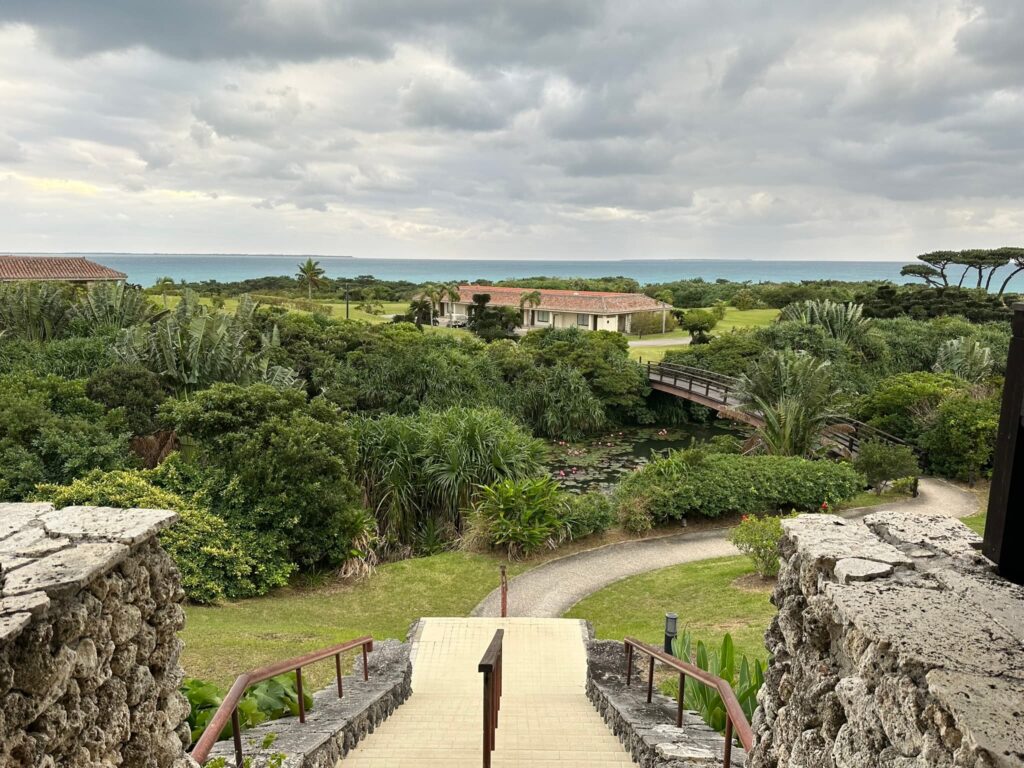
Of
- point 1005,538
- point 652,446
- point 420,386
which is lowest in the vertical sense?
point 652,446

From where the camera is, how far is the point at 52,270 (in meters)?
39.1

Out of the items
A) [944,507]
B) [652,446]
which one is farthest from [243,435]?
[652,446]

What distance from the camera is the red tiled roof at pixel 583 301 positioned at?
48.7m

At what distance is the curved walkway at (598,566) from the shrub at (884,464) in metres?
1.23

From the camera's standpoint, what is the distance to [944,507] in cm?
1633

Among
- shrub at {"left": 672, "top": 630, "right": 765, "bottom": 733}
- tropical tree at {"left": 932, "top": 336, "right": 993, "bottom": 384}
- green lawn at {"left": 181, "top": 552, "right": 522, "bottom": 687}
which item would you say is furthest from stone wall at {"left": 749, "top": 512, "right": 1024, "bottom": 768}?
tropical tree at {"left": 932, "top": 336, "right": 993, "bottom": 384}

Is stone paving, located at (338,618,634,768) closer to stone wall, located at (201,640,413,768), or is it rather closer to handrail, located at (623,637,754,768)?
stone wall, located at (201,640,413,768)

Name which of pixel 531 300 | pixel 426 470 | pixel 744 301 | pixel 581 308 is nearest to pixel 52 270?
pixel 531 300

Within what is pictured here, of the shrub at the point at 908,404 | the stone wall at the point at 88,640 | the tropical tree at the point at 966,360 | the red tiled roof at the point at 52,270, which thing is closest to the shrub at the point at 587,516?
the stone wall at the point at 88,640

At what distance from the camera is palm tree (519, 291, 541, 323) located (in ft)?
161

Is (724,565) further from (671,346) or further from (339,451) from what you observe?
(671,346)

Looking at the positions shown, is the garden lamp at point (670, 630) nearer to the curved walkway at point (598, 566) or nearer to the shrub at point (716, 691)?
the shrub at point (716, 691)

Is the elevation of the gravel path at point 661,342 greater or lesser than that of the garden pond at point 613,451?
greater

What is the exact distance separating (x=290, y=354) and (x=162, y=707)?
21538 millimetres
